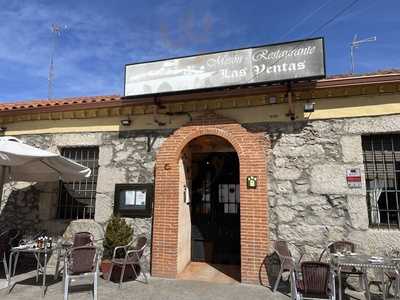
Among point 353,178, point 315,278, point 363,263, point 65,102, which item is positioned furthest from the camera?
point 65,102

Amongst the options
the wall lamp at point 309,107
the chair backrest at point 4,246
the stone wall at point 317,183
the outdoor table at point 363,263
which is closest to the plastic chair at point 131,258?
the stone wall at point 317,183

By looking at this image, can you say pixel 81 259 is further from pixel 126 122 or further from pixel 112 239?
pixel 126 122

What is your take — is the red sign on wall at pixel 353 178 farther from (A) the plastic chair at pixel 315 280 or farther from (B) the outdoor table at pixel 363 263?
(A) the plastic chair at pixel 315 280

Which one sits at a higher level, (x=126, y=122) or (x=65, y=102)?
(x=65, y=102)

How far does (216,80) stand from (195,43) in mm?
1374

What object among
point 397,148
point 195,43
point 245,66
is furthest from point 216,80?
point 397,148

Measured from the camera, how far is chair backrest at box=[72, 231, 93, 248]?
21.2 ft

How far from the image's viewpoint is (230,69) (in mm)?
6270

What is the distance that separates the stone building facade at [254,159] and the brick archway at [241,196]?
0.06 ft

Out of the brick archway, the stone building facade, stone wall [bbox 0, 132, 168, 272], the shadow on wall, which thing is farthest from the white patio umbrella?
the brick archway

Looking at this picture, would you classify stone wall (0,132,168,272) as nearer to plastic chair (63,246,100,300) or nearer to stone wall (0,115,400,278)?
stone wall (0,115,400,278)

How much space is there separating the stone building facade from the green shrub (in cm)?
42

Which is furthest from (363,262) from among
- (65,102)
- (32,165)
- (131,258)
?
A: (65,102)

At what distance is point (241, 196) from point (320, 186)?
1484 millimetres
